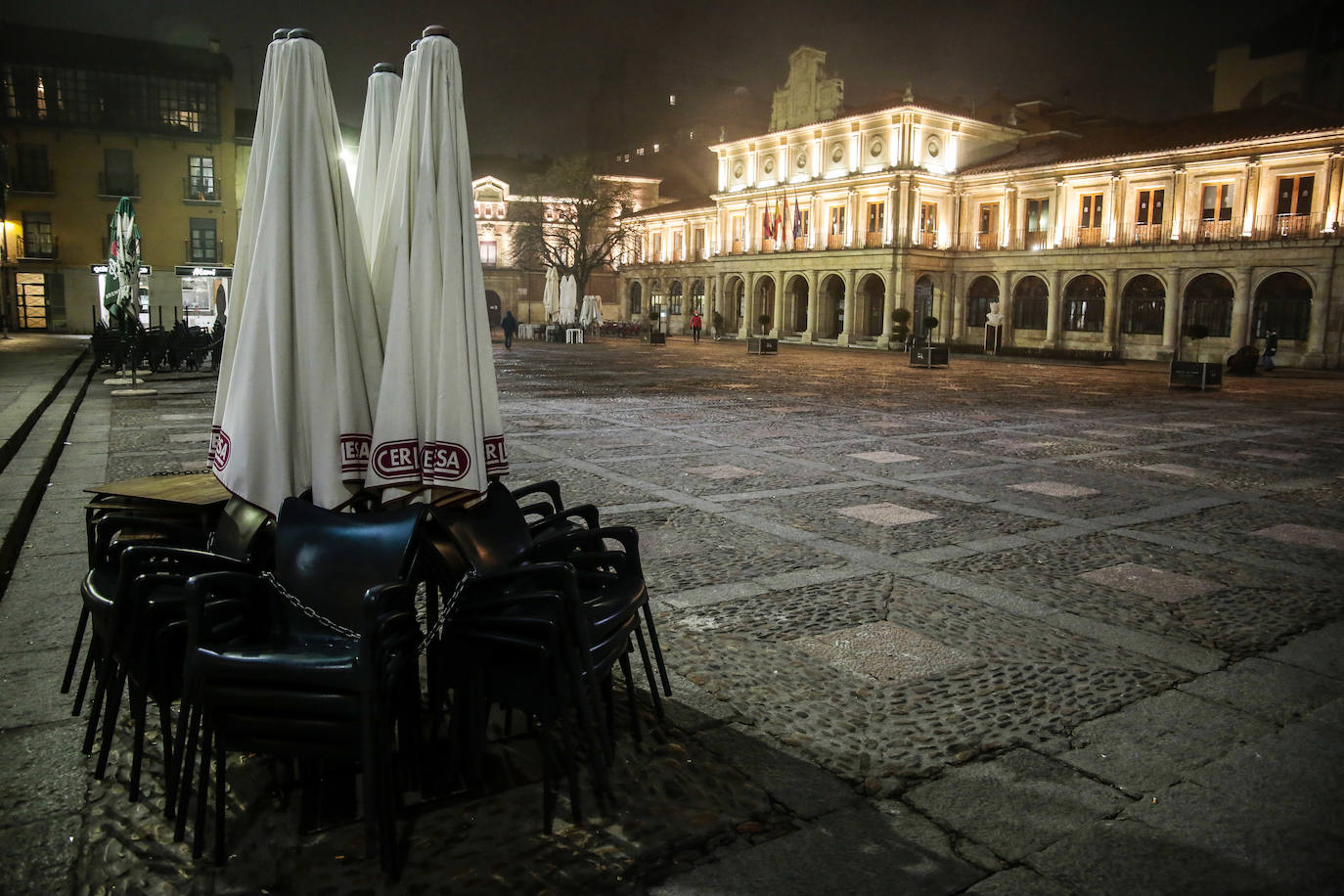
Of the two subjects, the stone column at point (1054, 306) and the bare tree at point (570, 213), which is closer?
the stone column at point (1054, 306)

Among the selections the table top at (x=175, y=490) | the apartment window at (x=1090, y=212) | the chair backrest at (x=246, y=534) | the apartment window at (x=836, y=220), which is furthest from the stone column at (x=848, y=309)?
the chair backrest at (x=246, y=534)

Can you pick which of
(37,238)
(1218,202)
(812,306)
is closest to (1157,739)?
(1218,202)

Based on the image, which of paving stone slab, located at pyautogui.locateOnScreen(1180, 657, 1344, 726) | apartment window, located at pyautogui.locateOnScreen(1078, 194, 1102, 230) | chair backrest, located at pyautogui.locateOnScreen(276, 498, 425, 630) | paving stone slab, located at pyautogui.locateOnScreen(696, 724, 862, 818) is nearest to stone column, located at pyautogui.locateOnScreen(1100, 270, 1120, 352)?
apartment window, located at pyautogui.locateOnScreen(1078, 194, 1102, 230)

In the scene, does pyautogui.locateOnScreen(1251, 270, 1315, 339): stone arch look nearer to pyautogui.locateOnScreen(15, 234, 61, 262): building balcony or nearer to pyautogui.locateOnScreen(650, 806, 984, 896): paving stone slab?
pyautogui.locateOnScreen(650, 806, 984, 896): paving stone slab

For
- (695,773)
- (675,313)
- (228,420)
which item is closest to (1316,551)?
(695,773)

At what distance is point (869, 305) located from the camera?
157 feet

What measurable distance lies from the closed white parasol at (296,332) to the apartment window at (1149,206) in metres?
39.8

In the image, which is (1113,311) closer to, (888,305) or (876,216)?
(888,305)

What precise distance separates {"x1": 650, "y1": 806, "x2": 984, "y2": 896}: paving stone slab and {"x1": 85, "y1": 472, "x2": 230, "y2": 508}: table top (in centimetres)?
240

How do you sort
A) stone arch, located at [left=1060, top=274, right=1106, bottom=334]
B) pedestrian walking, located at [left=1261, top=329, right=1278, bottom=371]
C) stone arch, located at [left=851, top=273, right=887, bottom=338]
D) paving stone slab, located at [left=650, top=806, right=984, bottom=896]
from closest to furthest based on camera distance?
paving stone slab, located at [left=650, top=806, right=984, bottom=896], pedestrian walking, located at [left=1261, top=329, right=1278, bottom=371], stone arch, located at [left=1060, top=274, right=1106, bottom=334], stone arch, located at [left=851, top=273, right=887, bottom=338]

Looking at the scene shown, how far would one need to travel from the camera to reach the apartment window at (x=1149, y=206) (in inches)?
1441

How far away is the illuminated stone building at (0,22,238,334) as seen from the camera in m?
41.8

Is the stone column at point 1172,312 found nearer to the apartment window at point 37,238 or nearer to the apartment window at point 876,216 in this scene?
the apartment window at point 876,216

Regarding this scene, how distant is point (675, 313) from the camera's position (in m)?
61.2
